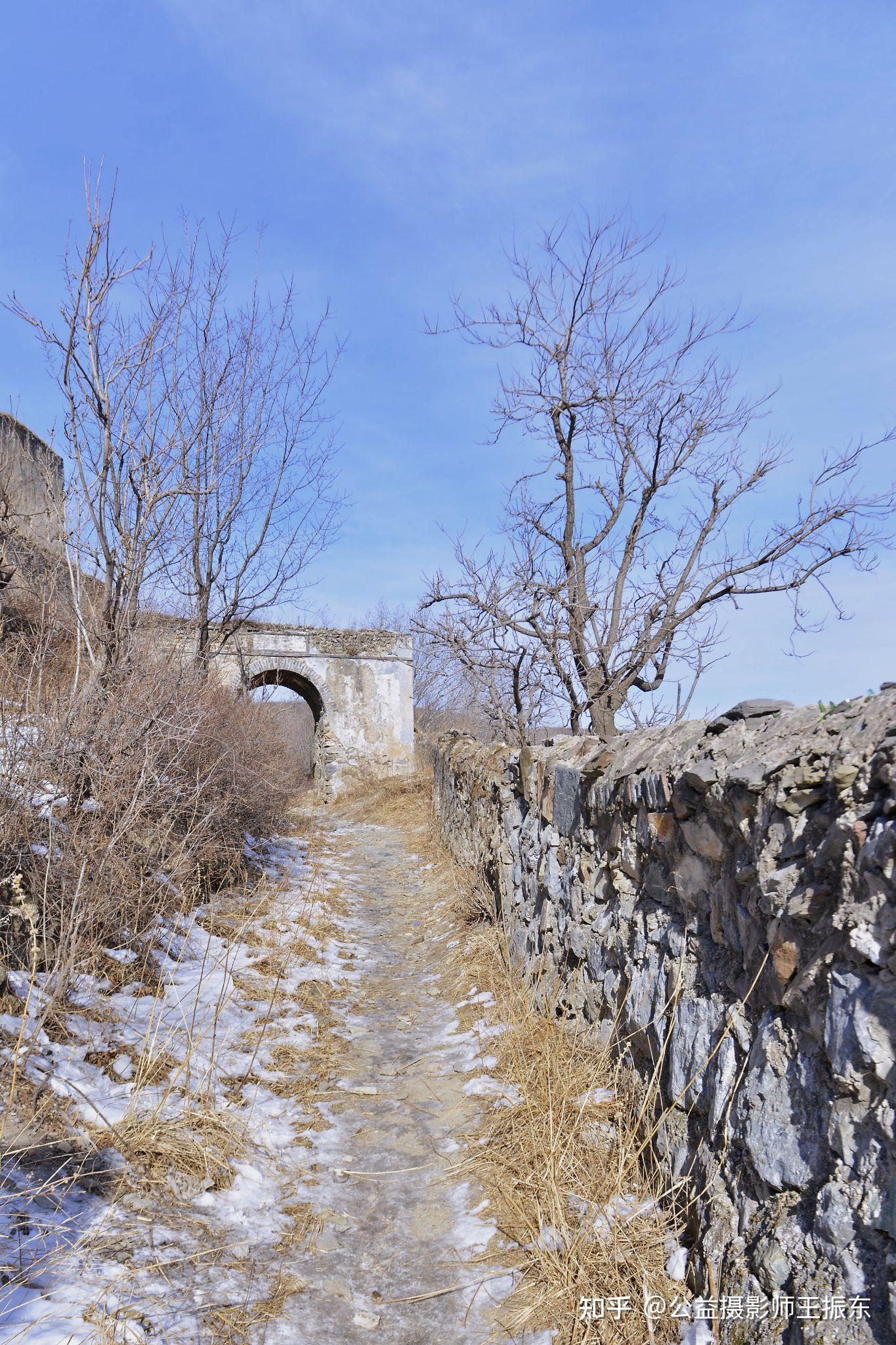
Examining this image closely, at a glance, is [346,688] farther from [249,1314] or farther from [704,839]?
[249,1314]

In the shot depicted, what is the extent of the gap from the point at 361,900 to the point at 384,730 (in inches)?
412

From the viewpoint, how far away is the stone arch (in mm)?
17656

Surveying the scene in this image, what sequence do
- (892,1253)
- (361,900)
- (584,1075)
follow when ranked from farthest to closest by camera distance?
(361,900) → (584,1075) → (892,1253)

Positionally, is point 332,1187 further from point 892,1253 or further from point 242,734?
point 242,734

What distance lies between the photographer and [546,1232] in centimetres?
273

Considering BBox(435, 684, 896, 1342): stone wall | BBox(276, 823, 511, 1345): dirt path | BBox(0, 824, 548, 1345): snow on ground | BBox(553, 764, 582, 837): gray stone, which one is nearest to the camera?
BBox(435, 684, 896, 1342): stone wall

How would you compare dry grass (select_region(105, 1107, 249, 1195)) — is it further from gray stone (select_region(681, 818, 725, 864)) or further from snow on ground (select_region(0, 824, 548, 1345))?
gray stone (select_region(681, 818, 725, 864))

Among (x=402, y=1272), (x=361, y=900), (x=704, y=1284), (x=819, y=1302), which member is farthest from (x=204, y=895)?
(x=819, y=1302)

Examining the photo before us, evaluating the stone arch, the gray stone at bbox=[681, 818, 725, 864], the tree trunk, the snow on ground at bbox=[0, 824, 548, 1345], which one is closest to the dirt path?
the snow on ground at bbox=[0, 824, 548, 1345]

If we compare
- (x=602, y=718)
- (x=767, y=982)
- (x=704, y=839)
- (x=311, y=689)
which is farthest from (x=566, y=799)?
(x=311, y=689)

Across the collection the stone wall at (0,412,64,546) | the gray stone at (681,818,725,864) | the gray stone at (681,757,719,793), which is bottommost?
the gray stone at (681,818,725,864)

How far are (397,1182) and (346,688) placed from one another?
15.3 meters

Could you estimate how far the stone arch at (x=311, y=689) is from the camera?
17.7 m

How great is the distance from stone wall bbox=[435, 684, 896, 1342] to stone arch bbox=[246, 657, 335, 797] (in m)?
14.6
